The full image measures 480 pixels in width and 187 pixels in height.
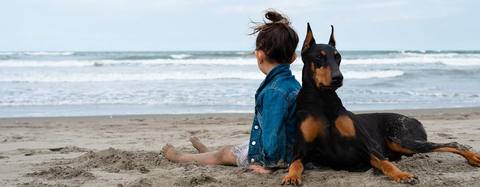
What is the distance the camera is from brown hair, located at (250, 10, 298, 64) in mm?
4715

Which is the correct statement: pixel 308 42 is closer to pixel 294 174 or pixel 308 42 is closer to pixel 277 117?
pixel 277 117

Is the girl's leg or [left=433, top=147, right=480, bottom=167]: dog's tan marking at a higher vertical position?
[left=433, top=147, right=480, bottom=167]: dog's tan marking

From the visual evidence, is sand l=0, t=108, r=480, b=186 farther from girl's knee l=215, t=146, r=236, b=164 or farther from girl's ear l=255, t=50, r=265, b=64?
girl's ear l=255, t=50, r=265, b=64

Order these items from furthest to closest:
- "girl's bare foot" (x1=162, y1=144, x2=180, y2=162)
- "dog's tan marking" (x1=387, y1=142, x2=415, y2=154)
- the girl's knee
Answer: "girl's bare foot" (x1=162, y1=144, x2=180, y2=162), the girl's knee, "dog's tan marking" (x1=387, y1=142, x2=415, y2=154)

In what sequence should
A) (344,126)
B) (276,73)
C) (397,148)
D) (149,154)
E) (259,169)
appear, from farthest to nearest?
(149,154)
(397,148)
(259,169)
(276,73)
(344,126)

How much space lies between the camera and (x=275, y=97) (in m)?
4.71

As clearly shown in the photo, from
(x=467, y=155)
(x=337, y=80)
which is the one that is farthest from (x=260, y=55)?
(x=467, y=155)

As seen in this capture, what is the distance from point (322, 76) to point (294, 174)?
2.55 ft

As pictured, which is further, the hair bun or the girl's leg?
the girl's leg

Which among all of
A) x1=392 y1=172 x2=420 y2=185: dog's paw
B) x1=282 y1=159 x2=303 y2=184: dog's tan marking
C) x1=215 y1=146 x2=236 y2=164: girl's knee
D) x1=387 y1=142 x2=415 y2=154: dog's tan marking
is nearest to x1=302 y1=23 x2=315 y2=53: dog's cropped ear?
x1=282 y1=159 x2=303 y2=184: dog's tan marking

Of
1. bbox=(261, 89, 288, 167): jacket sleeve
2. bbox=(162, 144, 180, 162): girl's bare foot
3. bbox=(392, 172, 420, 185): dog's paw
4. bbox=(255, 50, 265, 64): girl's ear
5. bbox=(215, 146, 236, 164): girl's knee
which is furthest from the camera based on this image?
bbox=(162, 144, 180, 162): girl's bare foot

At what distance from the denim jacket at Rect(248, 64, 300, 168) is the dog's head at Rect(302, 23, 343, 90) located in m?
0.28

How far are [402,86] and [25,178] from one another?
1521 centimetres

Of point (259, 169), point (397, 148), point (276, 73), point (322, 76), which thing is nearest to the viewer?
point (322, 76)
